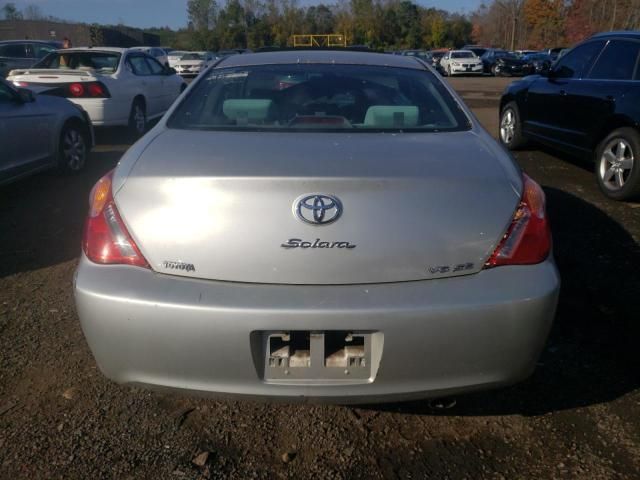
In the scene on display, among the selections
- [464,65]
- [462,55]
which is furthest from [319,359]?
[462,55]

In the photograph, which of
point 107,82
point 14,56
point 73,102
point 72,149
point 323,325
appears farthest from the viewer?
point 14,56

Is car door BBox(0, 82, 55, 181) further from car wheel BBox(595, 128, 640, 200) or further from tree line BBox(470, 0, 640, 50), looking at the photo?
tree line BBox(470, 0, 640, 50)

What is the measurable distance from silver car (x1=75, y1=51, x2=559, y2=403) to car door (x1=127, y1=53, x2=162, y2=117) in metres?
8.49

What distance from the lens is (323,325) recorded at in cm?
198

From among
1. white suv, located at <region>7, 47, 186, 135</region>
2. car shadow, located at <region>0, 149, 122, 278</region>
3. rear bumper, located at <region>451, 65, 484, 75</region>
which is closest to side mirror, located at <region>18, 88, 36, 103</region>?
car shadow, located at <region>0, 149, 122, 278</region>

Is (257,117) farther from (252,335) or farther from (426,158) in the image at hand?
(252,335)

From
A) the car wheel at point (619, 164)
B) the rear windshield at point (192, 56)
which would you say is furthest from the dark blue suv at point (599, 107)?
the rear windshield at point (192, 56)

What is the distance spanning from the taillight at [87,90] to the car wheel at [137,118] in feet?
2.50

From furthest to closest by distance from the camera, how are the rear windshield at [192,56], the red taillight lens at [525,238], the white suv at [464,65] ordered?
1. the white suv at [464,65]
2. the rear windshield at [192,56]
3. the red taillight lens at [525,238]

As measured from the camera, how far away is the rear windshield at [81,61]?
980cm

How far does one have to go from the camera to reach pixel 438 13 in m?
75.5

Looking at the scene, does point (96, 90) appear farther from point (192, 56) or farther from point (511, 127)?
point (192, 56)

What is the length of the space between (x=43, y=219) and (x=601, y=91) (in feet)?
18.2

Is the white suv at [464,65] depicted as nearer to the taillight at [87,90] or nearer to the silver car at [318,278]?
the taillight at [87,90]
